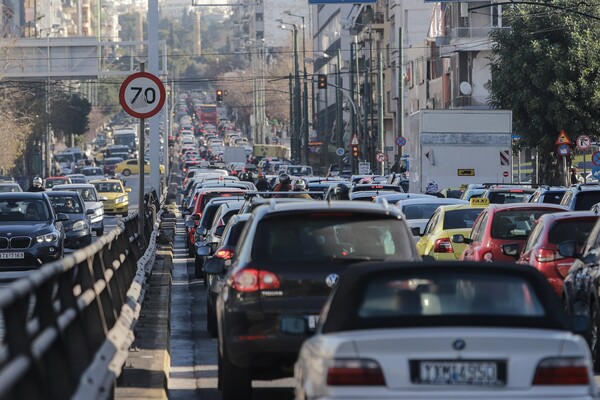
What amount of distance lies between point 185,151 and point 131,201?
8296 cm

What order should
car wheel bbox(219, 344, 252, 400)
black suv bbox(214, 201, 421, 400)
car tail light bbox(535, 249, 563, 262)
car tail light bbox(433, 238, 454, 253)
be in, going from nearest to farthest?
black suv bbox(214, 201, 421, 400) → car wheel bbox(219, 344, 252, 400) → car tail light bbox(535, 249, 563, 262) → car tail light bbox(433, 238, 454, 253)

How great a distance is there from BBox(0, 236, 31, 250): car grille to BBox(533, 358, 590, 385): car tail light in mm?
19856

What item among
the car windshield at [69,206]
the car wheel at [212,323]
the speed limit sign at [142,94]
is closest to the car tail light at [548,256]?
the car wheel at [212,323]

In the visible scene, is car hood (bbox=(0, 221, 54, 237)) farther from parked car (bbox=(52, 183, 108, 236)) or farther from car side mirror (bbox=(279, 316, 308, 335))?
car side mirror (bbox=(279, 316, 308, 335))

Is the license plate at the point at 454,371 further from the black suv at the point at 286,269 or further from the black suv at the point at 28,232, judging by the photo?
the black suv at the point at 28,232

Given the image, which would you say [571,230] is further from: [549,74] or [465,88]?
[465,88]

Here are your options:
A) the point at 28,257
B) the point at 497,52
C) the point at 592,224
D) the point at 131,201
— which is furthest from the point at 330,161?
the point at 592,224

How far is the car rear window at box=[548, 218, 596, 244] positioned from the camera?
17578 millimetres

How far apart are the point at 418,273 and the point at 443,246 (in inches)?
620

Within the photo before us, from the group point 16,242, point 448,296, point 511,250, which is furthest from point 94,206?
point 448,296

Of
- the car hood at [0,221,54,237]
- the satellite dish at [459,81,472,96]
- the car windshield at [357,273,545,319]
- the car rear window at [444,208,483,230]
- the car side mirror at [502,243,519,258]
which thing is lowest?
the car hood at [0,221,54,237]

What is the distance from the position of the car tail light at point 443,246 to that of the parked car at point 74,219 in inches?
452

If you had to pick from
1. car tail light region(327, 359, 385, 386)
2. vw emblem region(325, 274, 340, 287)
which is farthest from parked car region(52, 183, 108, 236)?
car tail light region(327, 359, 385, 386)

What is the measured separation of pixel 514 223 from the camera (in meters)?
21.8
